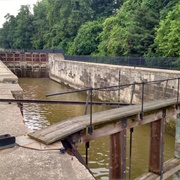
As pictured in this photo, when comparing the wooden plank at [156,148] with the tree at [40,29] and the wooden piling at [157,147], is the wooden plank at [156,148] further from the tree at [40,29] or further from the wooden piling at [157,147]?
the tree at [40,29]

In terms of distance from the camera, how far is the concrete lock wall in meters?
12.4

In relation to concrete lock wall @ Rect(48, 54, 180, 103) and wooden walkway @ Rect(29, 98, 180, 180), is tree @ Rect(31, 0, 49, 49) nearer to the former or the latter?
concrete lock wall @ Rect(48, 54, 180, 103)

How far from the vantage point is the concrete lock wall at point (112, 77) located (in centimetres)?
1241

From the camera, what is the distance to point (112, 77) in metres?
17.9

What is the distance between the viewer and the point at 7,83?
8.11 m

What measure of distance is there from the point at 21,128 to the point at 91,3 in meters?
45.0

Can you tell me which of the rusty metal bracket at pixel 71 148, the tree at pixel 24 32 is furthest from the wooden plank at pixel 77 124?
the tree at pixel 24 32

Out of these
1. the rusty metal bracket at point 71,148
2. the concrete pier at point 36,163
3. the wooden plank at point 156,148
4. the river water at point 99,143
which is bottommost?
the river water at point 99,143

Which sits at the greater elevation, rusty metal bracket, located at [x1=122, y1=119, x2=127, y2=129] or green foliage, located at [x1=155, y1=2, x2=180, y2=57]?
green foliage, located at [x1=155, y1=2, x2=180, y2=57]

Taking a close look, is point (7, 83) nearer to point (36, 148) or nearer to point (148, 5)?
point (36, 148)

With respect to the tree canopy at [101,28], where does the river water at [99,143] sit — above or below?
below

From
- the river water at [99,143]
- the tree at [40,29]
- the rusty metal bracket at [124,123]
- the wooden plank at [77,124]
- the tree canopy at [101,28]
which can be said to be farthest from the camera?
the tree at [40,29]

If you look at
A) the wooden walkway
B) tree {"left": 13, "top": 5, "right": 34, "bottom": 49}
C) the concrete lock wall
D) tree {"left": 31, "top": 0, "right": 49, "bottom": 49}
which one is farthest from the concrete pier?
tree {"left": 13, "top": 5, "right": 34, "bottom": 49}

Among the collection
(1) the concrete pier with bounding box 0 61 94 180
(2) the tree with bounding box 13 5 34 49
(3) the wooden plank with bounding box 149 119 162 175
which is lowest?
(3) the wooden plank with bounding box 149 119 162 175
